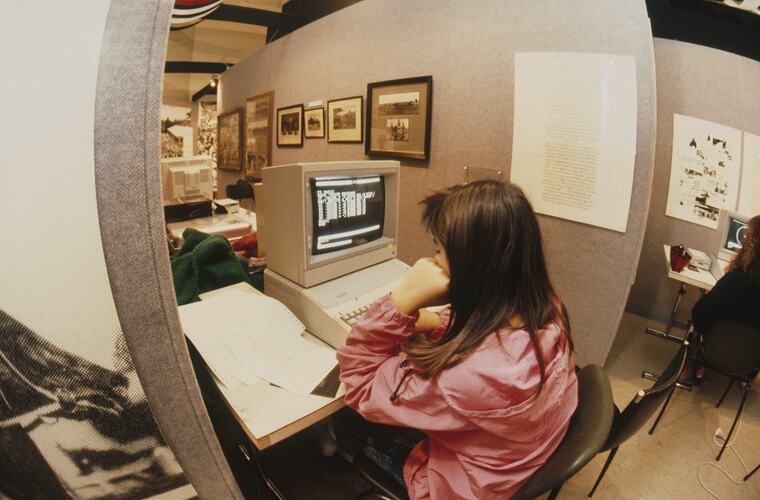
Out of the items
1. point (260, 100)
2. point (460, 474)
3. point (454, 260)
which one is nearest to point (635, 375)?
point (460, 474)

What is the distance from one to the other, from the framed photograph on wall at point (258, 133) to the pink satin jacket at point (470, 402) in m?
4.46

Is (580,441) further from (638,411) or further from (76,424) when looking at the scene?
(76,424)

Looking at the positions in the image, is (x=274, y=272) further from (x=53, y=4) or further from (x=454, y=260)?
(x=53, y=4)

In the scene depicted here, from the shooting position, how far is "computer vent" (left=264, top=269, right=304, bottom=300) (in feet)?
3.88

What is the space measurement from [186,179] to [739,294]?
3.56 meters

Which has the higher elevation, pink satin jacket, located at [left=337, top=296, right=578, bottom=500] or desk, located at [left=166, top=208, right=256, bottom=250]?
desk, located at [left=166, top=208, right=256, bottom=250]

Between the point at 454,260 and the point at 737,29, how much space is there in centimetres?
375

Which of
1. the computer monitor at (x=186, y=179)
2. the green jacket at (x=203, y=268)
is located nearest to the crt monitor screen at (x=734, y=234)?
the green jacket at (x=203, y=268)

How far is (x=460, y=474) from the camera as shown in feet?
2.69

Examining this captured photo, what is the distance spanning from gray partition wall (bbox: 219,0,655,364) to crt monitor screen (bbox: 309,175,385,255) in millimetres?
1331

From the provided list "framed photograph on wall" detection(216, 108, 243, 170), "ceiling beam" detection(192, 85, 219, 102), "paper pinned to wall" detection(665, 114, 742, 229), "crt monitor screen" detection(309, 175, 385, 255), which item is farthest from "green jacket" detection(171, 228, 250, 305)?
"ceiling beam" detection(192, 85, 219, 102)

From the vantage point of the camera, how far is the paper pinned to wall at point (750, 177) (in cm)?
279

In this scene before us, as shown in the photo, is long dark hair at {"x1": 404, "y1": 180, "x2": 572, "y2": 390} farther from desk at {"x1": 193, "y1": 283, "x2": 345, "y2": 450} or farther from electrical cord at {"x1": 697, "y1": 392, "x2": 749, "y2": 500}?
electrical cord at {"x1": 697, "y1": 392, "x2": 749, "y2": 500}

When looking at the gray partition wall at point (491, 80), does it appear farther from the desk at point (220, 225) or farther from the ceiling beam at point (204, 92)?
the ceiling beam at point (204, 92)
